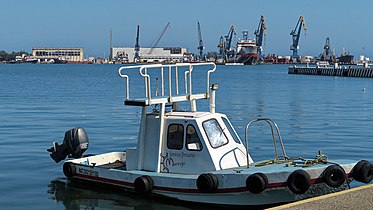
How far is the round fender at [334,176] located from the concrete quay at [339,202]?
43.3 inches

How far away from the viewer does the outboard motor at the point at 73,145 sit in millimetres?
18234

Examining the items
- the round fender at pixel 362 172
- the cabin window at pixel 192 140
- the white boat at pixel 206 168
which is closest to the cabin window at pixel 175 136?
the white boat at pixel 206 168

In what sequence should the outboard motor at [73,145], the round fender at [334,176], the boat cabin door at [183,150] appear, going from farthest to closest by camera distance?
→ the outboard motor at [73,145] → the boat cabin door at [183,150] → the round fender at [334,176]

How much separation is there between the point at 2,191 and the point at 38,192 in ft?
3.32

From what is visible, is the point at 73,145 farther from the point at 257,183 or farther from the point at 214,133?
the point at 257,183

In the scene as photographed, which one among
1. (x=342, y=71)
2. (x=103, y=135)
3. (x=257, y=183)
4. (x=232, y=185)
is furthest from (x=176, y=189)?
(x=342, y=71)

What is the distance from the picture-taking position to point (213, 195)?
1453 centimetres

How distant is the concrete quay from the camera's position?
11139 millimetres

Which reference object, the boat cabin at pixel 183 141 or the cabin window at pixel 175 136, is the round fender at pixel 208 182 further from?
the cabin window at pixel 175 136

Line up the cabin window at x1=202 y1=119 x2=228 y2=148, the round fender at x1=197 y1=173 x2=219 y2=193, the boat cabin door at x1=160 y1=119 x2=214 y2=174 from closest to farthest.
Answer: the round fender at x1=197 y1=173 x2=219 y2=193
the boat cabin door at x1=160 y1=119 x2=214 y2=174
the cabin window at x1=202 y1=119 x2=228 y2=148

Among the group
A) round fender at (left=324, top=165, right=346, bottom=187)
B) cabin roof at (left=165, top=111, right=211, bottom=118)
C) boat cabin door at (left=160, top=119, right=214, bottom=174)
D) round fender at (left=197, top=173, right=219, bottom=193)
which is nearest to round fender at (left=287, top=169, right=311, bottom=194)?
round fender at (left=324, top=165, right=346, bottom=187)

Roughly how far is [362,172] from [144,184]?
5.05 meters

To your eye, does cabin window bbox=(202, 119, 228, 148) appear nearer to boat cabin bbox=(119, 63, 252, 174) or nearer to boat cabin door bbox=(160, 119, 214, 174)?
boat cabin bbox=(119, 63, 252, 174)

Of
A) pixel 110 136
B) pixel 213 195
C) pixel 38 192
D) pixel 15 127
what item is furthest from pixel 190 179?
pixel 15 127
